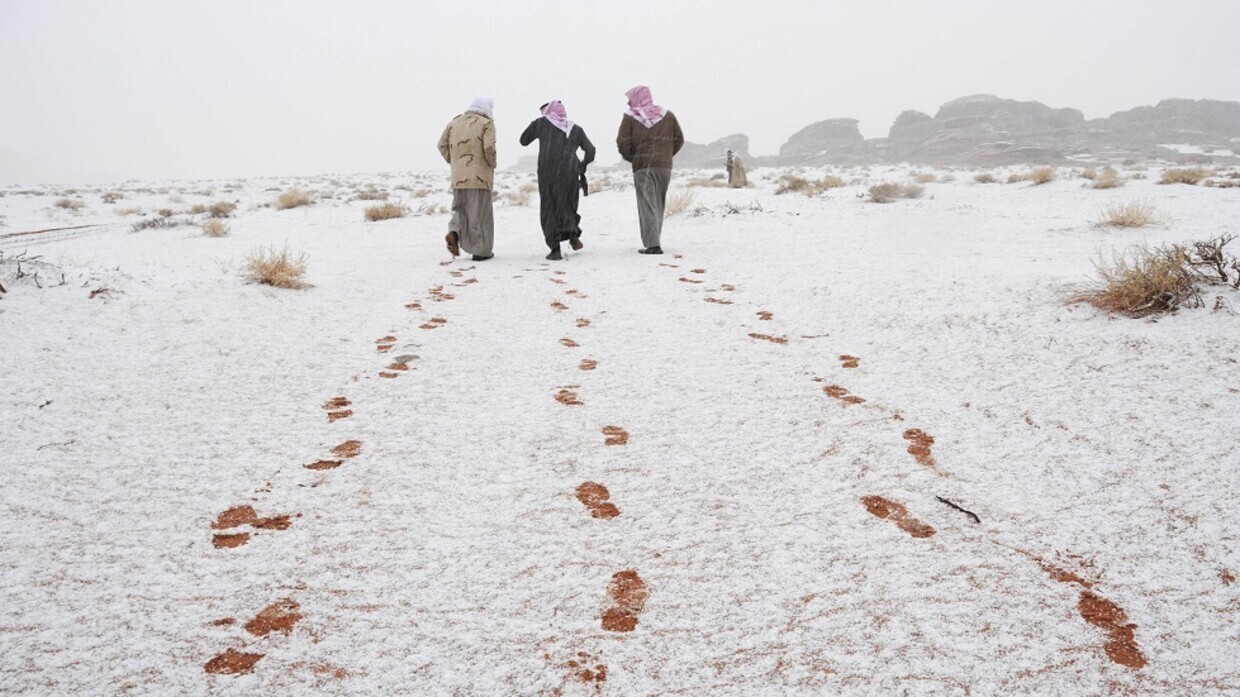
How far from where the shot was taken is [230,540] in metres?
1.62

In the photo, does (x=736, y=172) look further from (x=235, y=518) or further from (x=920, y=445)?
(x=235, y=518)

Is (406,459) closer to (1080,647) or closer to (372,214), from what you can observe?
(1080,647)

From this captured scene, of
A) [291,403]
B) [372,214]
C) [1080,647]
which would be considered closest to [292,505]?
[291,403]

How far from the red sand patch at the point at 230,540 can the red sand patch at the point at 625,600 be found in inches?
37.9

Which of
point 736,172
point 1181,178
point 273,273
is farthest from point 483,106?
point 1181,178

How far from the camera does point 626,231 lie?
27.5ft

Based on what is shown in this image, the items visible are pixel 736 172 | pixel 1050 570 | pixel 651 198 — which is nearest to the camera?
pixel 1050 570

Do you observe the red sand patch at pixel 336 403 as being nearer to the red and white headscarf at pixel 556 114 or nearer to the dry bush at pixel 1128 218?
the red and white headscarf at pixel 556 114

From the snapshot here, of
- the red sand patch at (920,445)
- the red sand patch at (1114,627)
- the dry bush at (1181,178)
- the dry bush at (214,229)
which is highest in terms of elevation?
the dry bush at (1181,178)

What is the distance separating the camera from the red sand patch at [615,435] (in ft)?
7.39

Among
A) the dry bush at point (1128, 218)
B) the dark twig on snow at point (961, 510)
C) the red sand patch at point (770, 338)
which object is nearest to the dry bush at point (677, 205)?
the dry bush at point (1128, 218)

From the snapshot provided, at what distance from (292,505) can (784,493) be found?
1427mm

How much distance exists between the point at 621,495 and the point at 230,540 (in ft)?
3.43

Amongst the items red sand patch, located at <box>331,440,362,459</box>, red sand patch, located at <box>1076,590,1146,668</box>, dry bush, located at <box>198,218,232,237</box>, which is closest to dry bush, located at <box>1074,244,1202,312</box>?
red sand patch, located at <box>1076,590,1146,668</box>
